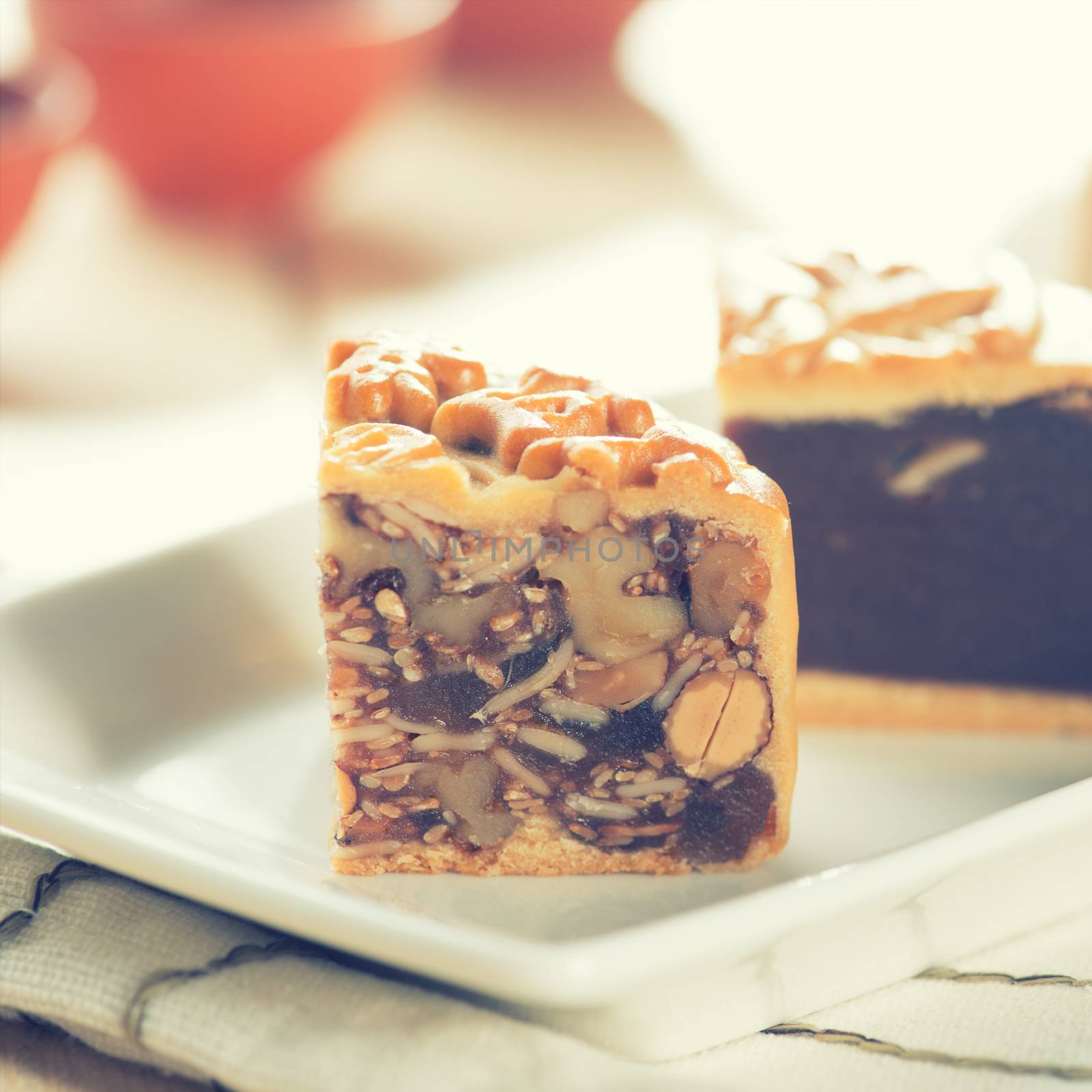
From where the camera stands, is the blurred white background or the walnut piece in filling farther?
the blurred white background

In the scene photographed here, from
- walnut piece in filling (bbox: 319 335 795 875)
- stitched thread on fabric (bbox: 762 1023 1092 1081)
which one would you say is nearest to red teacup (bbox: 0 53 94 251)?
walnut piece in filling (bbox: 319 335 795 875)

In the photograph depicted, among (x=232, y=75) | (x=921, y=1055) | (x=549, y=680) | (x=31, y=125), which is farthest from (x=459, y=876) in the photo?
(x=232, y=75)

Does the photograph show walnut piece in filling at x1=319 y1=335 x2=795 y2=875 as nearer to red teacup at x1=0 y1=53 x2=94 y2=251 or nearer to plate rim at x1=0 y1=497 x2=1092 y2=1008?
plate rim at x1=0 y1=497 x2=1092 y2=1008

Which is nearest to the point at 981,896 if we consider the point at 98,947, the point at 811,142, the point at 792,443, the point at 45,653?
the point at 792,443

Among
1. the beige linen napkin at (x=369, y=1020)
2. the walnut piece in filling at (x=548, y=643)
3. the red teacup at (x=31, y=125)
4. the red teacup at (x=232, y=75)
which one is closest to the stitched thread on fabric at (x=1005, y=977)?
the beige linen napkin at (x=369, y=1020)

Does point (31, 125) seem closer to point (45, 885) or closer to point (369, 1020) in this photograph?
point (45, 885)

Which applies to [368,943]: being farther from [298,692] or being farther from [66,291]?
[66,291]

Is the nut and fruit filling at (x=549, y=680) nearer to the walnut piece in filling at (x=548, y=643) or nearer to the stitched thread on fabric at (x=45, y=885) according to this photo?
the walnut piece in filling at (x=548, y=643)
